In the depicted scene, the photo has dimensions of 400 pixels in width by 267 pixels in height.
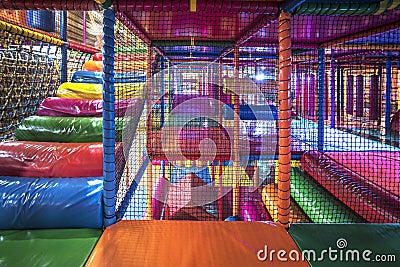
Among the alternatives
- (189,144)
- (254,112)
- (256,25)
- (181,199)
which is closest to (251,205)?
(181,199)

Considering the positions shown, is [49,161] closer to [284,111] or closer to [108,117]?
[108,117]

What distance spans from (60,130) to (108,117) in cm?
119

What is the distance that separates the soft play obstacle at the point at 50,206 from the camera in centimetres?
203

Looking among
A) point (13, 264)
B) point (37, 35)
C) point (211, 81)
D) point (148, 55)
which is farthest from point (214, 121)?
point (13, 264)

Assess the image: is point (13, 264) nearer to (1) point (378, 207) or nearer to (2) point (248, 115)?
(1) point (378, 207)

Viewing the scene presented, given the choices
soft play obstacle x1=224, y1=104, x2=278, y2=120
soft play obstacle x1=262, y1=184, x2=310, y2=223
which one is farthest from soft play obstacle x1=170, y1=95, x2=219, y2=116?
soft play obstacle x1=262, y1=184, x2=310, y2=223

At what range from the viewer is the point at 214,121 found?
619 cm

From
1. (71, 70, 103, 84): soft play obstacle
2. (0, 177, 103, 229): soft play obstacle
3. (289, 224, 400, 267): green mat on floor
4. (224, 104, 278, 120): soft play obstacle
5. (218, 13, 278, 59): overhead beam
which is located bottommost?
(289, 224, 400, 267): green mat on floor

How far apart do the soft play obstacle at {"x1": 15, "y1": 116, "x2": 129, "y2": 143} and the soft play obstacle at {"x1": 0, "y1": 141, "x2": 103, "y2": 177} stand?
0.41 metres

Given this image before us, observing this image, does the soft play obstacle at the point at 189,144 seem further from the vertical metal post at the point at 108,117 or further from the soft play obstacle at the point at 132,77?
the vertical metal post at the point at 108,117

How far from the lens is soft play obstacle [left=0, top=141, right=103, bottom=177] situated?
7.93ft

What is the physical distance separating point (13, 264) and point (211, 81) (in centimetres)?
569

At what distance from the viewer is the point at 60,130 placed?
10.0 ft

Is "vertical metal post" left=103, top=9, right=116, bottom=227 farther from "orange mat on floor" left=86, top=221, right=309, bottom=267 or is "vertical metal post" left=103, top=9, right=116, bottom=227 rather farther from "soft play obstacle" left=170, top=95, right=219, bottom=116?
"soft play obstacle" left=170, top=95, right=219, bottom=116
